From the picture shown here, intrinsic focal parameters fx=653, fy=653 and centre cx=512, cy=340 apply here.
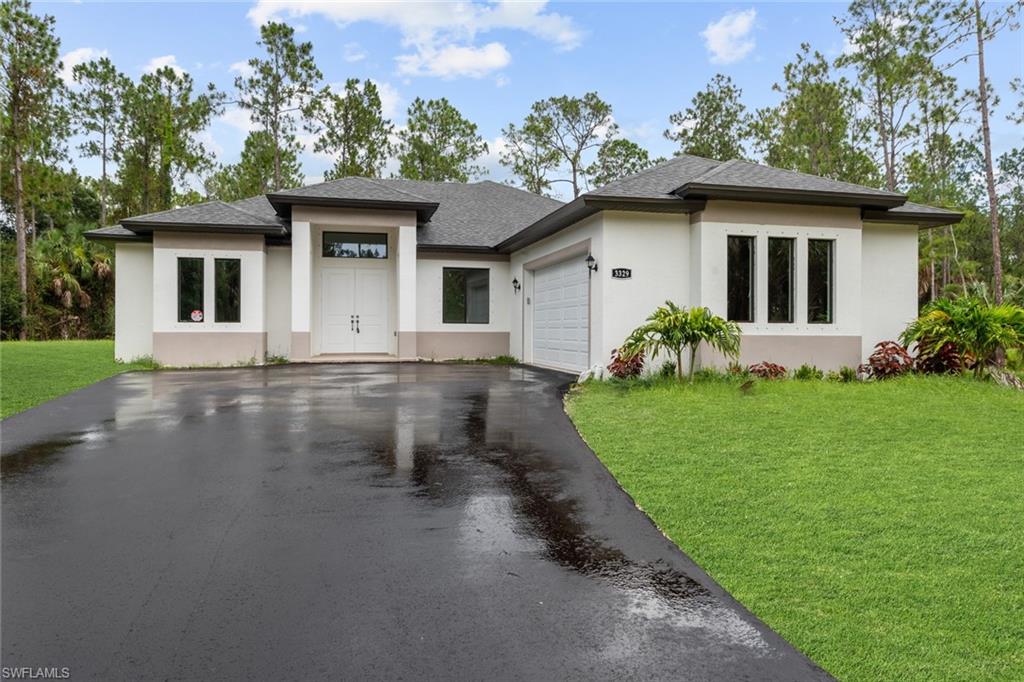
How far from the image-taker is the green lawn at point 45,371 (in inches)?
357

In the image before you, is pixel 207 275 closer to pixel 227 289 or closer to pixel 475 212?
pixel 227 289

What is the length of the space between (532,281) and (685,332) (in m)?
6.18

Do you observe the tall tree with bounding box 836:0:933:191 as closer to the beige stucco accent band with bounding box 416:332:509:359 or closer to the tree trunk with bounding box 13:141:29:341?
the beige stucco accent band with bounding box 416:332:509:359

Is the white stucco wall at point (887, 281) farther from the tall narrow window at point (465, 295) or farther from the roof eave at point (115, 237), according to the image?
the roof eave at point (115, 237)

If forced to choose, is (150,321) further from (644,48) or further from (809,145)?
(809,145)

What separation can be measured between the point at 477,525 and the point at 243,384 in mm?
7897

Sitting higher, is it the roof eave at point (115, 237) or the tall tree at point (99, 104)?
the tall tree at point (99, 104)

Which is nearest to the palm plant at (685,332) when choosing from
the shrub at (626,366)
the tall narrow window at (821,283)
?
the shrub at (626,366)

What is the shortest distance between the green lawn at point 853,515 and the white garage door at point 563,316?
13.5 feet

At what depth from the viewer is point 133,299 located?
15273 mm

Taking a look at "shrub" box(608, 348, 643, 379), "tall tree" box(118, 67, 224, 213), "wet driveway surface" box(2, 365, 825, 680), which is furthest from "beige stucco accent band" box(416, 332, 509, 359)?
"tall tree" box(118, 67, 224, 213)

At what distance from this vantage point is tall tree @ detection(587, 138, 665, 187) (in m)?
31.4

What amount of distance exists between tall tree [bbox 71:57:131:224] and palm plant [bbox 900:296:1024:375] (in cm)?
3370

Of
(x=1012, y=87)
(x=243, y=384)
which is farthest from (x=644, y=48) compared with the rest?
(x=243, y=384)
